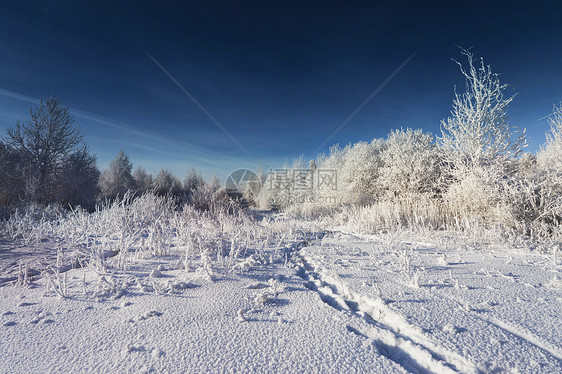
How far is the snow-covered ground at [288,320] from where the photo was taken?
1.23 metres

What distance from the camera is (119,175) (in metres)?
21.5

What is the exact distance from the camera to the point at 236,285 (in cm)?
230

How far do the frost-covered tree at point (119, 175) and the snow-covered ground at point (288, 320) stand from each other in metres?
20.8

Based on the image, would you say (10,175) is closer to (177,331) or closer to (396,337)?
(177,331)

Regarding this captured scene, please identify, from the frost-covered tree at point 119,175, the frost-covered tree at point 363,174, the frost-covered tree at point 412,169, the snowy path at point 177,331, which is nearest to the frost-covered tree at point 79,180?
the frost-covered tree at point 119,175

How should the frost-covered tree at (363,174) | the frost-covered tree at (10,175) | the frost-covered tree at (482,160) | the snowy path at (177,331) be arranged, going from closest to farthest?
the snowy path at (177,331), the frost-covered tree at (482,160), the frost-covered tree at (10,175), the frost-covered tree at (363,174)

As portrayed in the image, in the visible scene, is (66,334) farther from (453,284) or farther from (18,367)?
(453,284)

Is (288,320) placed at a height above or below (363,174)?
below

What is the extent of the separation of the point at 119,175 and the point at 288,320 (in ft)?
82.5

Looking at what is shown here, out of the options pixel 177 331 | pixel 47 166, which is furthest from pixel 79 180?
pixel 177 331

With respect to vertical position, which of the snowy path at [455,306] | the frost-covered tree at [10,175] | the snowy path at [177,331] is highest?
the frost-covered tree at [10,175]

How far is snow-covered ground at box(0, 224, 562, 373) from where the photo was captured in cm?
123

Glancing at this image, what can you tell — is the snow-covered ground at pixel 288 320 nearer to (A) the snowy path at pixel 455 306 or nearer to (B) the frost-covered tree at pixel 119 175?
(A) the snowy path at pixel 455 306

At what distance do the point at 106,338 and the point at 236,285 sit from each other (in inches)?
42.7
